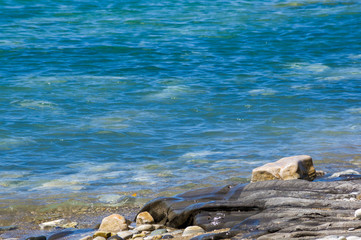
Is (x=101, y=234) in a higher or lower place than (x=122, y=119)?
lower

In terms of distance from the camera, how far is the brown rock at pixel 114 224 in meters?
5.89

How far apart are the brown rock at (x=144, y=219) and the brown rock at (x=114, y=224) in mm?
157

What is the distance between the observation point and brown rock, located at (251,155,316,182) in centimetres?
675

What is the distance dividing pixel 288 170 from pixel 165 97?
22.3 feet

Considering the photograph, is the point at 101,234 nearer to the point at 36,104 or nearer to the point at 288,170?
the point at 288,170

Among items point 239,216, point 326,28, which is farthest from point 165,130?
point 326,28

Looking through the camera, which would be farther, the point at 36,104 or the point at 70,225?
the point at 36,104

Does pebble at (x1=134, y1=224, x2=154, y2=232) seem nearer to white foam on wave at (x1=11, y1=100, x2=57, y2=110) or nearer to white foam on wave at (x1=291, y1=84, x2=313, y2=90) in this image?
white foam on wave at (x1=11, y1=100, x2=57, y2=110)

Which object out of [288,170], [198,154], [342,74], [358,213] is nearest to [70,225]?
[288,170]

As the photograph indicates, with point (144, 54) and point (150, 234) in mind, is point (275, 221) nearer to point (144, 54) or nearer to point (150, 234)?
point (150, 234)

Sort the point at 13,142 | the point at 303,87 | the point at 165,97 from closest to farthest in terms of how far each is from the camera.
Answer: the point at 13,142 → the point at 165,97 → the point at 303,87

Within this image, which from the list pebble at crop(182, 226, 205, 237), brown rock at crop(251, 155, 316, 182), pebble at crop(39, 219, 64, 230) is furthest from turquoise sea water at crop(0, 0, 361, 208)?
pebble at crop(182, 226, 205, 237)

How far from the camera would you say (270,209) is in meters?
5.41

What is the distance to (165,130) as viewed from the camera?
35.5 ft
